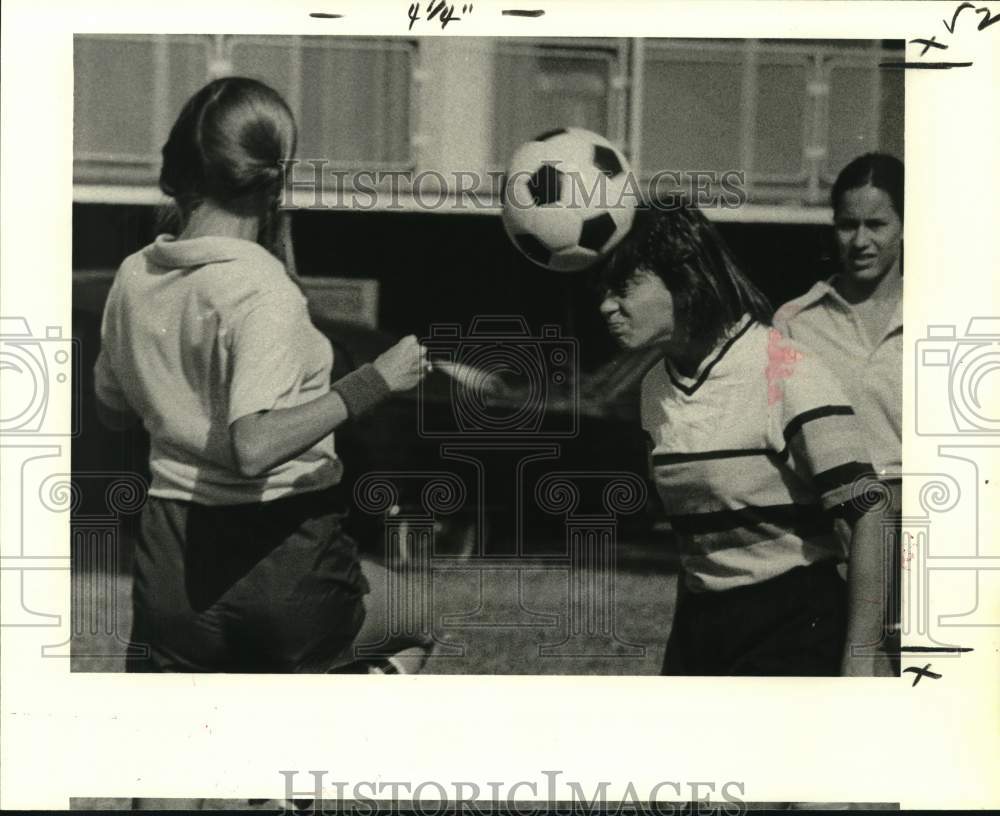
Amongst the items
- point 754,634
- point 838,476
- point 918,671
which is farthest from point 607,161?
point 918,671

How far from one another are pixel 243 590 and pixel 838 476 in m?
1.92

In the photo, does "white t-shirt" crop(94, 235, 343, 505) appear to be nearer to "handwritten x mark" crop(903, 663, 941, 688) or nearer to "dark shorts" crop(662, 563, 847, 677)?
"dark shorts" crop(662, 563, 847, 677)

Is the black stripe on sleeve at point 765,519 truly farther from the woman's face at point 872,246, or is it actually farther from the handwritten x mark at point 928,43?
the handwritten x mark at point 928,43

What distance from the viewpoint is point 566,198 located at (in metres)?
4.07

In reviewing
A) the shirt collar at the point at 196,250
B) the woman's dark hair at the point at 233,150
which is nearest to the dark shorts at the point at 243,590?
the shirt collar at the point at 196,250

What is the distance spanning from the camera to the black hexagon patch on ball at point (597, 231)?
→ 13.4 feet

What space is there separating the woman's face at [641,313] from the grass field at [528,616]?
73 cm

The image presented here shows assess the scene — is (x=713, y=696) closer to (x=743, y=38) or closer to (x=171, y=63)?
(x=743, y=38)

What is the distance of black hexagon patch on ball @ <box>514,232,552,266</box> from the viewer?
4078 millimetres

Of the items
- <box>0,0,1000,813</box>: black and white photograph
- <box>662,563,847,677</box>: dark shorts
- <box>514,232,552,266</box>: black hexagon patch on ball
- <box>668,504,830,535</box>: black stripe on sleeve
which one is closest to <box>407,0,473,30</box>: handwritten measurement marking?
<box>0,0,1000,813</box>: black and white photograph

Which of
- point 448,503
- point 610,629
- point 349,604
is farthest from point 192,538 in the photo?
point 610,629

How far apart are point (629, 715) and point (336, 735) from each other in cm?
93

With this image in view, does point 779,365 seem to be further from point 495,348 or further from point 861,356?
point 495,348

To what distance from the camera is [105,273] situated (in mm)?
4152
